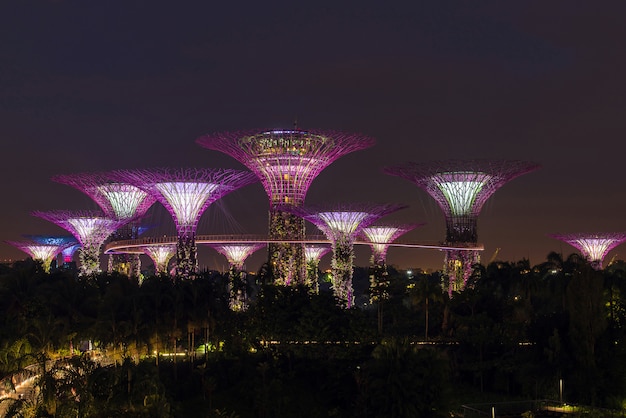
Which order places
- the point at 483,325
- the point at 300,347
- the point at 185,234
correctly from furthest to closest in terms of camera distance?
the point at 185,234
the point at 483,325
the point at 300,347

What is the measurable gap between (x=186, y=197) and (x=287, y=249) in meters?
12.4

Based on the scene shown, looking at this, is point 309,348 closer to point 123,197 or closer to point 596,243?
point 123,197

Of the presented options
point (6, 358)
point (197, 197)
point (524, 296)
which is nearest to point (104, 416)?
point (6, 358)

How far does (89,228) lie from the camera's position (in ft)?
315

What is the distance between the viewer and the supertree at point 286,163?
76.5 meters

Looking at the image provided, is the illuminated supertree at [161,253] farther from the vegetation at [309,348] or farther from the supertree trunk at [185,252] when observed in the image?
the vegetation at [309,348]

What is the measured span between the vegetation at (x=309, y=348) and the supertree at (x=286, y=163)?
17.5 m

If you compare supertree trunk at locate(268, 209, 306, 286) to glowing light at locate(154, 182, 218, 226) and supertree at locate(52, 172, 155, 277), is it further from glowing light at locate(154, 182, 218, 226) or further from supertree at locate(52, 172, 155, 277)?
supertree at locate(52, 172, 155, 277)

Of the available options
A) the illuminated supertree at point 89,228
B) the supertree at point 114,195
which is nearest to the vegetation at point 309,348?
the supertree at point 114,195

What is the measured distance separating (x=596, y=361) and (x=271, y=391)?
65.0ft

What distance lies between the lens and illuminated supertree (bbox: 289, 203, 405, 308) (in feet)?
250

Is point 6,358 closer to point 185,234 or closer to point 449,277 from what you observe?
point 185,234

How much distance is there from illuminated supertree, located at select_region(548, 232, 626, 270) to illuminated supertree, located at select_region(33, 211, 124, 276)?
179 ft

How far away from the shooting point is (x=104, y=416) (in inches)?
1361
